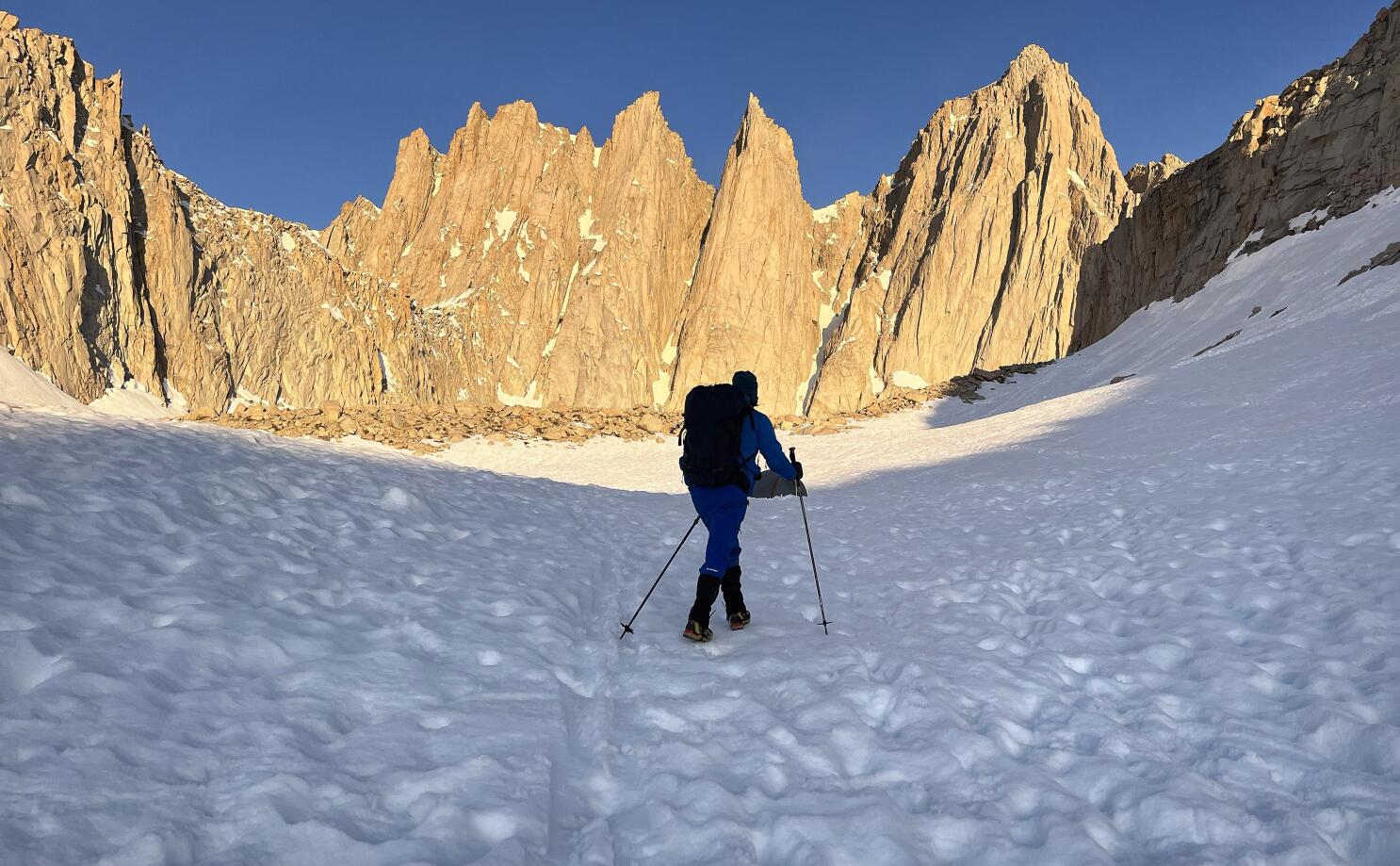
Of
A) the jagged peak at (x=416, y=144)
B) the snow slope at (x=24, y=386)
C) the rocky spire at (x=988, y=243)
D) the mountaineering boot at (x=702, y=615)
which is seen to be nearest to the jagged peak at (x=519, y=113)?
the jagged peak at (x=416, y=144)

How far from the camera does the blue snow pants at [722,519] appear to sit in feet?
17.6

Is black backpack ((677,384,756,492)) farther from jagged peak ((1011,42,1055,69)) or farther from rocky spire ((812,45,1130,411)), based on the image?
jagged peak ((1011,42,1055,69))

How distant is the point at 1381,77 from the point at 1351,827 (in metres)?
39.9

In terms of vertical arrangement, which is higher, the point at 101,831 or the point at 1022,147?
the point at 1022,147

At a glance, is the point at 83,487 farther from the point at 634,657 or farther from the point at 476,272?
the point at 476,272

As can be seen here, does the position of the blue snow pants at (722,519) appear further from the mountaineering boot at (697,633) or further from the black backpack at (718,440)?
the mountaineering boot at (697,633)

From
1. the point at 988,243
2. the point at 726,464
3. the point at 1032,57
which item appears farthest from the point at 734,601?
the point at 1032,57

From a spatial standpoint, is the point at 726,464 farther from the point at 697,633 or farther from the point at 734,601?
the point at 697,633

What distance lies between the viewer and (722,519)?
5469 millimetres

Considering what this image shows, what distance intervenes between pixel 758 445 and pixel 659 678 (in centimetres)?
198

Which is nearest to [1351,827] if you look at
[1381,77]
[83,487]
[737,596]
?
[737,596]

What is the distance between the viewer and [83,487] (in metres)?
5.17

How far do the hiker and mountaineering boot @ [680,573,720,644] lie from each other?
0.51 feet

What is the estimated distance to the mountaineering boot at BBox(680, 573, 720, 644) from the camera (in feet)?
16.7
